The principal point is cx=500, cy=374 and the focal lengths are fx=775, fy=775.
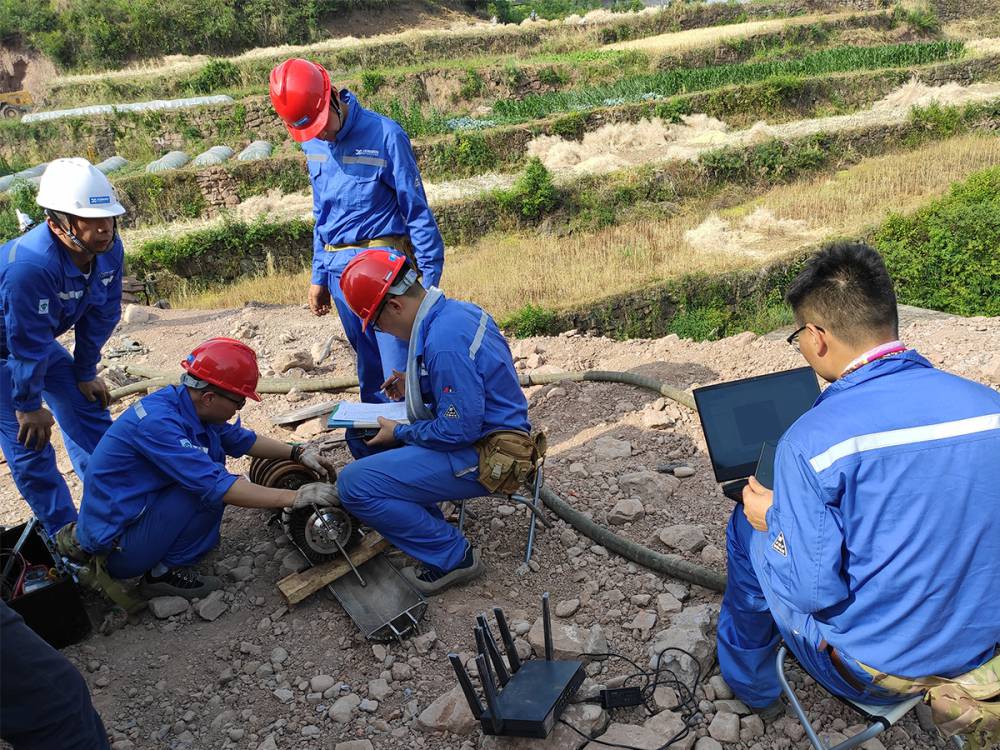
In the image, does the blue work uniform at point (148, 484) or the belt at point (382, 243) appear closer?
the blue work uniform at point (148, 484)

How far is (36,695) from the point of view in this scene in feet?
7.58

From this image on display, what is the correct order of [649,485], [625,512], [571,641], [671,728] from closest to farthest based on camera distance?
[671,728], [571,641], [625,512], [649,485]

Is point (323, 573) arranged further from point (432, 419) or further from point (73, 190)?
point (73, 190)

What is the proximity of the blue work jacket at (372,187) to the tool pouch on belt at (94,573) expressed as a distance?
2.23m

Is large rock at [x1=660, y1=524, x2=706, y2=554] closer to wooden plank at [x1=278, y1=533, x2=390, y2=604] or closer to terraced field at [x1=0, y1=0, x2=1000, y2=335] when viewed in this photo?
wooden plank at [x1=278, y1=533, x2=390, y2=604]

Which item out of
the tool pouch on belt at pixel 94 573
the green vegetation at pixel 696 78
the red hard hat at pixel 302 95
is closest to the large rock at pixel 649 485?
the tool pouch on belt at pixel 94 573

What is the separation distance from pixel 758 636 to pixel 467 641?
4.13 ft

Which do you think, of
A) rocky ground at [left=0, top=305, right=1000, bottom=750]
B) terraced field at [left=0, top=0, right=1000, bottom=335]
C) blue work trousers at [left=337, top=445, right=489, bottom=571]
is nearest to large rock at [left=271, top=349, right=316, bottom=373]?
rocky ground at [left=0, top=305, right=1000, bottom=750]

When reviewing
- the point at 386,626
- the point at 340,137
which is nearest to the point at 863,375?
the point at 386,626

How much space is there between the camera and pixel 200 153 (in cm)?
2008

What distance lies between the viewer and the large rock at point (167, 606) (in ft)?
12.2

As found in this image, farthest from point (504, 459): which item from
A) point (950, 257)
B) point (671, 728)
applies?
point (950, 257)

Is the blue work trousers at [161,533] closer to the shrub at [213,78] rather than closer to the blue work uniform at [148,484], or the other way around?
the blue work uniform at [148,484]

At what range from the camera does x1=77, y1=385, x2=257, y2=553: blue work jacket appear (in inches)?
136
